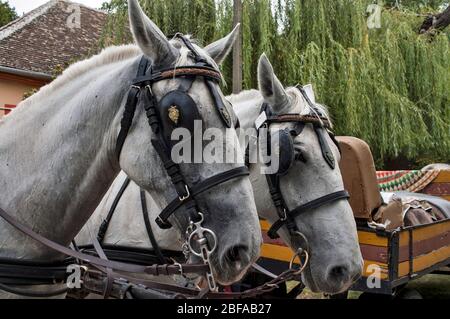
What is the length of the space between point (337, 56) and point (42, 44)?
29.0ft

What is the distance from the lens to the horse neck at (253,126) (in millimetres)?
2777

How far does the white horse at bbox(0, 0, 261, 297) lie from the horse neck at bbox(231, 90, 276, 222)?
1140mm

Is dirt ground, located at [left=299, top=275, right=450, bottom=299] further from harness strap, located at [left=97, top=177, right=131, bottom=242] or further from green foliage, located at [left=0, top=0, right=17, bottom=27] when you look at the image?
green foliage, located at [left=0, top=0, right=17, bottom=27]

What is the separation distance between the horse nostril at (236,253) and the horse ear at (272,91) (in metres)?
1.50

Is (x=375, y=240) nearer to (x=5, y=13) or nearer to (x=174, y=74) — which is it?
(x=174, y=74)

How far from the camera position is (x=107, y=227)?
2.58 meters

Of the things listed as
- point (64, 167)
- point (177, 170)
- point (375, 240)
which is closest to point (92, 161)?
point (64, 167)

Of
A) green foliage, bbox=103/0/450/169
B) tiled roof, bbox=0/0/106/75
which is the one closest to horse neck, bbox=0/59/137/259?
green foliage, bbox=103/0/450/169

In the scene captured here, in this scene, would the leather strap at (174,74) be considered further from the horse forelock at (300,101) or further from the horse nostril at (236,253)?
the horse forelock at (300,101)

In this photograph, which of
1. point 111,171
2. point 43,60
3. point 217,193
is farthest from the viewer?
point 43,60

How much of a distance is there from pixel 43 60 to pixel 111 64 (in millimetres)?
11464

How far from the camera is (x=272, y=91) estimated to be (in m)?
2.91
